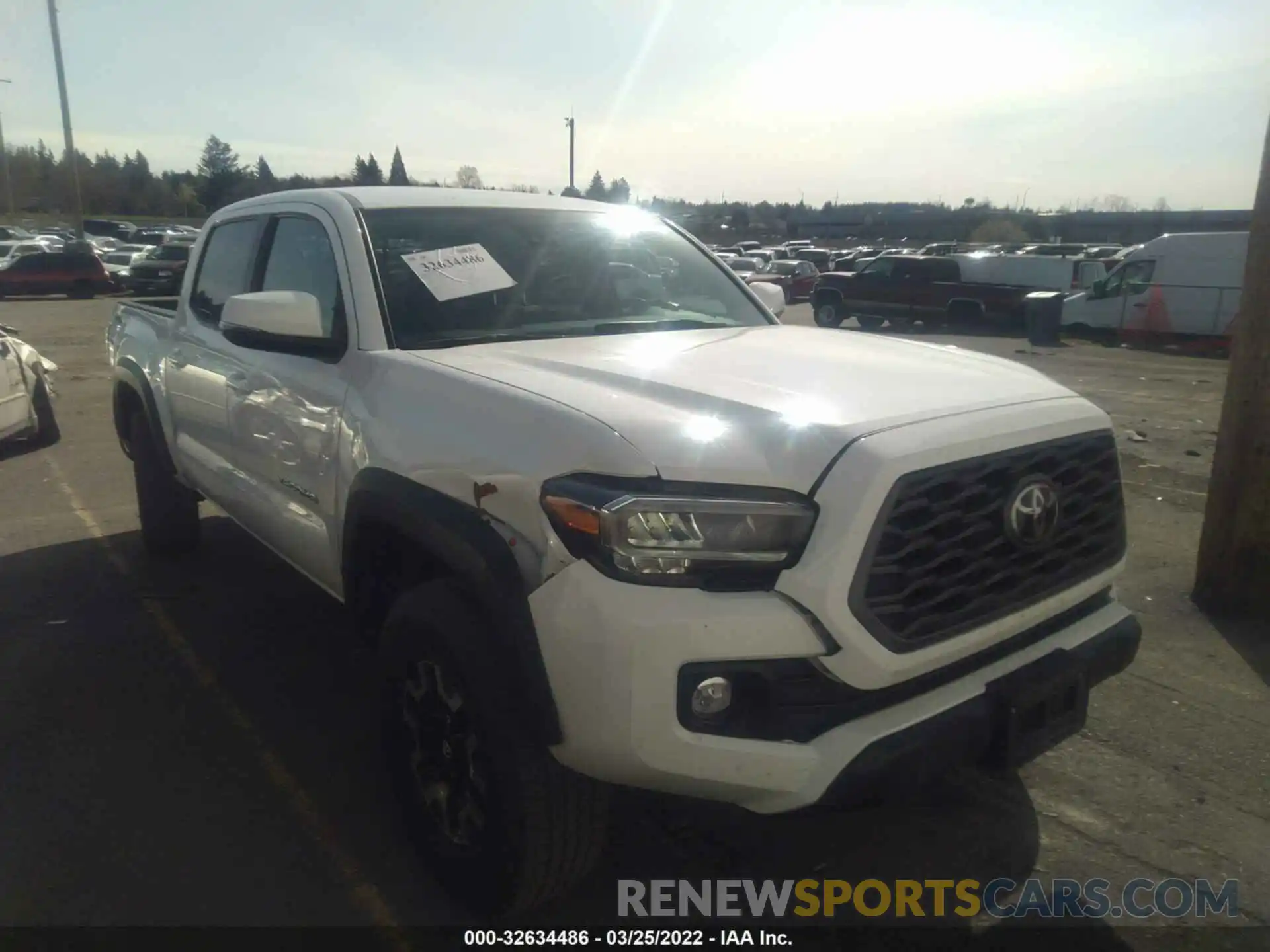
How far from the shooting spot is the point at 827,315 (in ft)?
76.8

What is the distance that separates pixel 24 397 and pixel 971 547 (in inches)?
360

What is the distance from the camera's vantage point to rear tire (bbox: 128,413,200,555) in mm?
5469

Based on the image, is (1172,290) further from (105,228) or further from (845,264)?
(105,228)

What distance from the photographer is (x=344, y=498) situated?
2.99 meters

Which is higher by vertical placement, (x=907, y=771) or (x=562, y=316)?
(x=562, y=316)

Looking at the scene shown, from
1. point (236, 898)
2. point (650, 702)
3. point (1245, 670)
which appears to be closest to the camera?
point (650, 702)

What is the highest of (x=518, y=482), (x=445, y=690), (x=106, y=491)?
(x=518, y=482)

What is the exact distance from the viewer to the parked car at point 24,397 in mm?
8547

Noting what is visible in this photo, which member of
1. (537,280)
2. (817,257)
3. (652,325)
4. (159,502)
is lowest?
(159,502)

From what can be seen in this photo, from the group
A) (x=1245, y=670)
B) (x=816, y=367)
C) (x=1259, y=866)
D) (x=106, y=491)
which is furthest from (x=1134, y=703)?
(x=106, y=491)

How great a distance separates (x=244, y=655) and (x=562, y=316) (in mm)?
2224

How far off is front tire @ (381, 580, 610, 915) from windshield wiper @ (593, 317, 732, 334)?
1239 mm

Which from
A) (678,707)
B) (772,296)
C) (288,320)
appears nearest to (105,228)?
(772,296)

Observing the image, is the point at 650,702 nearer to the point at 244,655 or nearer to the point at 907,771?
the point at 907,771
